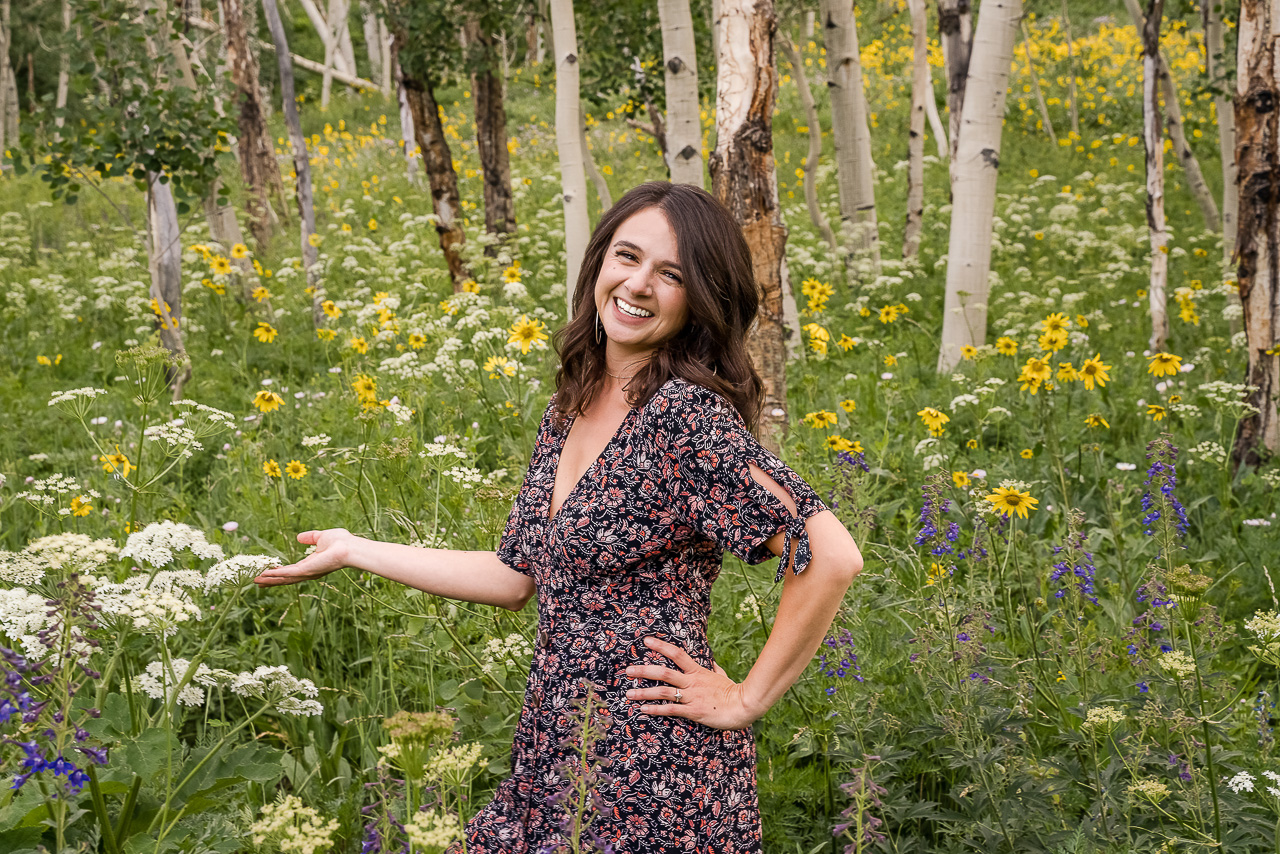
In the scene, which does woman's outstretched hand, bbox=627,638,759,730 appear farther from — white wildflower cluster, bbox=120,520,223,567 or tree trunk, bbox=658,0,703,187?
tree trunk, bbox=658,0,703,187

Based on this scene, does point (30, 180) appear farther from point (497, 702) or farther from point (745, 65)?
point (497, 702)

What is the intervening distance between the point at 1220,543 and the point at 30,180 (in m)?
15.8

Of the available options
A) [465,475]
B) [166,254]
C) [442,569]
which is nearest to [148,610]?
[442,569]

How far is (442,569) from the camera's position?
6.77ft

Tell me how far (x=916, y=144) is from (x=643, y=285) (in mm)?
7848

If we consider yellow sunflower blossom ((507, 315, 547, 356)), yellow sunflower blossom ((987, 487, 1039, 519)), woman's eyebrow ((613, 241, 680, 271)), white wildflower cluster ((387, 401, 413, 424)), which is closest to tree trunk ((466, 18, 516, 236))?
yellow sunflower blossom ((507, 315, 547, 356))

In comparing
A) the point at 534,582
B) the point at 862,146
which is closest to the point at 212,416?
the point at 534,582

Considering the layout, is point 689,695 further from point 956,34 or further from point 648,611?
point 956,34

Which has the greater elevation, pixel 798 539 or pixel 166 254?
pixel 166 254

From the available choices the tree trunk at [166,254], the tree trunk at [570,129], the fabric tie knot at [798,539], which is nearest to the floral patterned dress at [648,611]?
the fabric tie knot at [798,539]

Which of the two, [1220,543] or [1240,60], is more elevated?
[1240,60]

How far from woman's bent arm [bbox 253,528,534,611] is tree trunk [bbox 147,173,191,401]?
404cm

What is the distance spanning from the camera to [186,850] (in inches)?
71.6

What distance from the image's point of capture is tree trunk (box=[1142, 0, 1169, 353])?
5.85m
